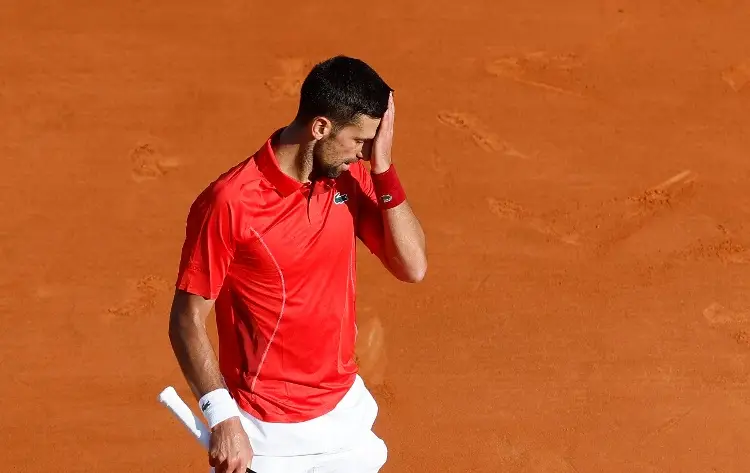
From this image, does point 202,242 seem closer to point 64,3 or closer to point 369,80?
point 369,80

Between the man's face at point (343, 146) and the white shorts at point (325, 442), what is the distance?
0.92 meters

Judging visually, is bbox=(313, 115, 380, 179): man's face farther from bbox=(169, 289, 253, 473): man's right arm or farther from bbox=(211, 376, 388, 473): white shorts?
bbox=(211, 376, 388, 473): white shorts

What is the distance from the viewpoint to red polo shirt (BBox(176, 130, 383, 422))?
3.79 m

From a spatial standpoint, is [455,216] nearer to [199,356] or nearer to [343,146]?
[343,146]

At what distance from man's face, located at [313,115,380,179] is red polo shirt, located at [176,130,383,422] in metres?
0.11

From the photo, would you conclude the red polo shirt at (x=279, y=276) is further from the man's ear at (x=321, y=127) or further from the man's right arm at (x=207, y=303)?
the man's ear at (x=321, y=127)

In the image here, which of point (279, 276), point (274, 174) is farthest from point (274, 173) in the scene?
point (279, 276)

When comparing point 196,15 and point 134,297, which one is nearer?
point 134,297

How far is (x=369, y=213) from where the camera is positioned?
429cm

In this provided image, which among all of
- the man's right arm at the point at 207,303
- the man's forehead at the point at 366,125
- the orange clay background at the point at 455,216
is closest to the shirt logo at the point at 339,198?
the man's forehead at the point at 366,125

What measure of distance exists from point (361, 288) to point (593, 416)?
1.66 meters

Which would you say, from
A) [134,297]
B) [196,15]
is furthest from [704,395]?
[196,15]

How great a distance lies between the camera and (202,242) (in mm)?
3760

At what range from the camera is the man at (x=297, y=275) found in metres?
3.78
